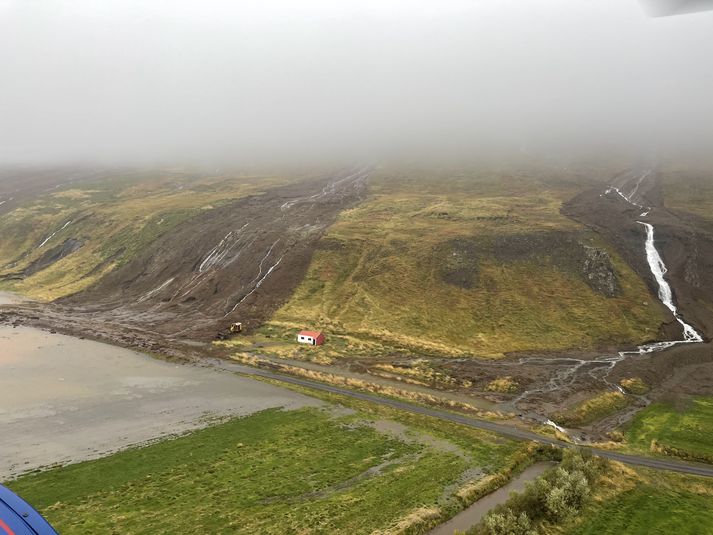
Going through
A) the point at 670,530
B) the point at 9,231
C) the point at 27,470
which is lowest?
the point at 670,530

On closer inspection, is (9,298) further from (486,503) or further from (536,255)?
(536,255)

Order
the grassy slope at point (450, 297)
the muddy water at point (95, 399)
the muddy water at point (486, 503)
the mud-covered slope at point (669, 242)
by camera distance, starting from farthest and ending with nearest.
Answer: the mud-covered slope at point (669, 242)
the grassy slope at point (450, 297)
the muddy water at point (95, 399)
the muddy water at point (486, 503)

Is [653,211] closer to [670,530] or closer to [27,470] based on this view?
[670,530]

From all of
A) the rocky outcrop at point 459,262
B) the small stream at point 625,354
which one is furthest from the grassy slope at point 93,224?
the small stream at point 625,354

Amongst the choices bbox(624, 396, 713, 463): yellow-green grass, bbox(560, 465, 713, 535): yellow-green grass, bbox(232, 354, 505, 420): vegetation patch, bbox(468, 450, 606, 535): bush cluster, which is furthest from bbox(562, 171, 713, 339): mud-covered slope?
bbox(468, 450, 606, 535): bush cluster

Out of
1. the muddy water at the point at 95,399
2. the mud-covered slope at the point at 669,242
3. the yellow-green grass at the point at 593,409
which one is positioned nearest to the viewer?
the muddy water at the point at 95,399

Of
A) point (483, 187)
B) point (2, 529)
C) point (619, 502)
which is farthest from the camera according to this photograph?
point (483, 187)

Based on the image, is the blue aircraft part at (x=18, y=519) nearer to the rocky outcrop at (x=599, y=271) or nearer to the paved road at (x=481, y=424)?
the paved road at (x=481, y=424)

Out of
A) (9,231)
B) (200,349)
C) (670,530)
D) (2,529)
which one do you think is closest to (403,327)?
(200,349)
